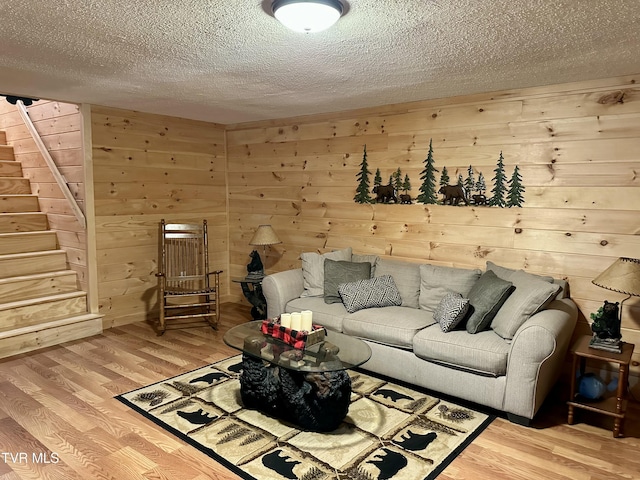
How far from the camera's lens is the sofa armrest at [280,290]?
416cm

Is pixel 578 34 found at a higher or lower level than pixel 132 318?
higher

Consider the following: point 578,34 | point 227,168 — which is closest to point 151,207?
point 227,168

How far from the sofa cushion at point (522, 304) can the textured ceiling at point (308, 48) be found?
55.5 inches

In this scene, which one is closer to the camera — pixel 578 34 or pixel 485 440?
pixel 578 34

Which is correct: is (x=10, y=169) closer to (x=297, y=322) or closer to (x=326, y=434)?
(x=297, y=322)

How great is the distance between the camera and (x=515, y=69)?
2971 millimetres

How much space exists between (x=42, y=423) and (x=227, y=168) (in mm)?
3627

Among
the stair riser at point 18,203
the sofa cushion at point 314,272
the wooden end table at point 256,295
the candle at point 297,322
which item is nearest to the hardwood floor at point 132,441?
the candle at point 297,322

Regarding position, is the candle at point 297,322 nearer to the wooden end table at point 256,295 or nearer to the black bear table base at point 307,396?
the black bear table base at point 307,396

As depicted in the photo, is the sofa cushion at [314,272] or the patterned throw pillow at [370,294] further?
the sofa cushion at [314,272]

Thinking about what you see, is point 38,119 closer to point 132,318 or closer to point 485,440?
point 132,318

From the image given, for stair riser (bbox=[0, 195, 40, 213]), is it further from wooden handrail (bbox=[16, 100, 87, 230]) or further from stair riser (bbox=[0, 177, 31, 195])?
wooden handrail (bbox=[16, 100, 87, 230])

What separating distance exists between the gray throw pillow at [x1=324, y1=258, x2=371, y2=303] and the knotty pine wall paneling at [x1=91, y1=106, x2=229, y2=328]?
212cm

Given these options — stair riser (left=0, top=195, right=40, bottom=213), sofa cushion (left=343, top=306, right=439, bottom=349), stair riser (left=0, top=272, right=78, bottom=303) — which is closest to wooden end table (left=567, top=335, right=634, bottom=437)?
sofa cushion (left=343, top=306, right=439, bottom=349)
